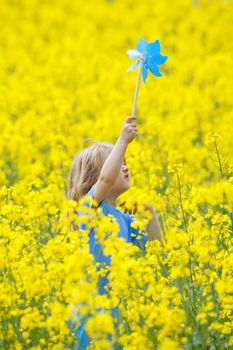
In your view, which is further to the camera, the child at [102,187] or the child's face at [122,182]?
the child's face at [122,182]

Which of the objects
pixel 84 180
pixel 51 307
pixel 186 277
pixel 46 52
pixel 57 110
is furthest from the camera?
pixel 46 52

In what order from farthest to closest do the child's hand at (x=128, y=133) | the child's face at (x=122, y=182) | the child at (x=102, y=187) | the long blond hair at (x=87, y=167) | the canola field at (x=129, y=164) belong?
1. the long blond hair at (x=87, y=167)
2. the child's face at (x=122, y=182)
3. the child at (x=102, y=187)
4. the child's hand at (x=128, y=133)
5. the canola field at (x=129, y=164)

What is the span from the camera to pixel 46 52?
47.7 ft

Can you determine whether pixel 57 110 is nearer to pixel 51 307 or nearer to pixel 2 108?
pixel 2 108

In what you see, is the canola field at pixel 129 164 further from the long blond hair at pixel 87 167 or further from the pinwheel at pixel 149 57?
the pinwheel at pixel 149 57

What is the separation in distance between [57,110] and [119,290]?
6241 millimetres

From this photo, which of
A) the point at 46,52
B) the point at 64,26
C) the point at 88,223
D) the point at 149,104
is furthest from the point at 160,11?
the point at 88,223

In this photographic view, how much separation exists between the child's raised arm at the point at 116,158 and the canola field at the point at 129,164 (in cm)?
13

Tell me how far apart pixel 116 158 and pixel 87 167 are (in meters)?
0.46

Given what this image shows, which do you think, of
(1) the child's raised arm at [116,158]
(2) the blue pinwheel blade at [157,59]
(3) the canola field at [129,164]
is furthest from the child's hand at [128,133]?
(2) the blue pinwheel blade at [157,59]

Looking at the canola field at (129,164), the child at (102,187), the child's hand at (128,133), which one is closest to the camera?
the canola field at (129,164)

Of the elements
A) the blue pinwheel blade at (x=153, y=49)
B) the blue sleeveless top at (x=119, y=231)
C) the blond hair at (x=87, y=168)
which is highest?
the blue pinwheel blade at (x=153, y=49)

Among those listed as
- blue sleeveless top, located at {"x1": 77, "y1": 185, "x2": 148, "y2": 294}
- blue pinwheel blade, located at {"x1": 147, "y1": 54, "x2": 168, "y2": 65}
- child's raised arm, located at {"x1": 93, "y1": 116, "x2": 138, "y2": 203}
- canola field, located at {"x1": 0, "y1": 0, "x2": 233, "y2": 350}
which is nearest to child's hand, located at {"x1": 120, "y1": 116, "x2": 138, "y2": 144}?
child's raised arm, located at {"x1": 93, "y1": 116, "x2": 138, "y2": 203}

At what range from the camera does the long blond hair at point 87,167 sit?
463 centimetres
